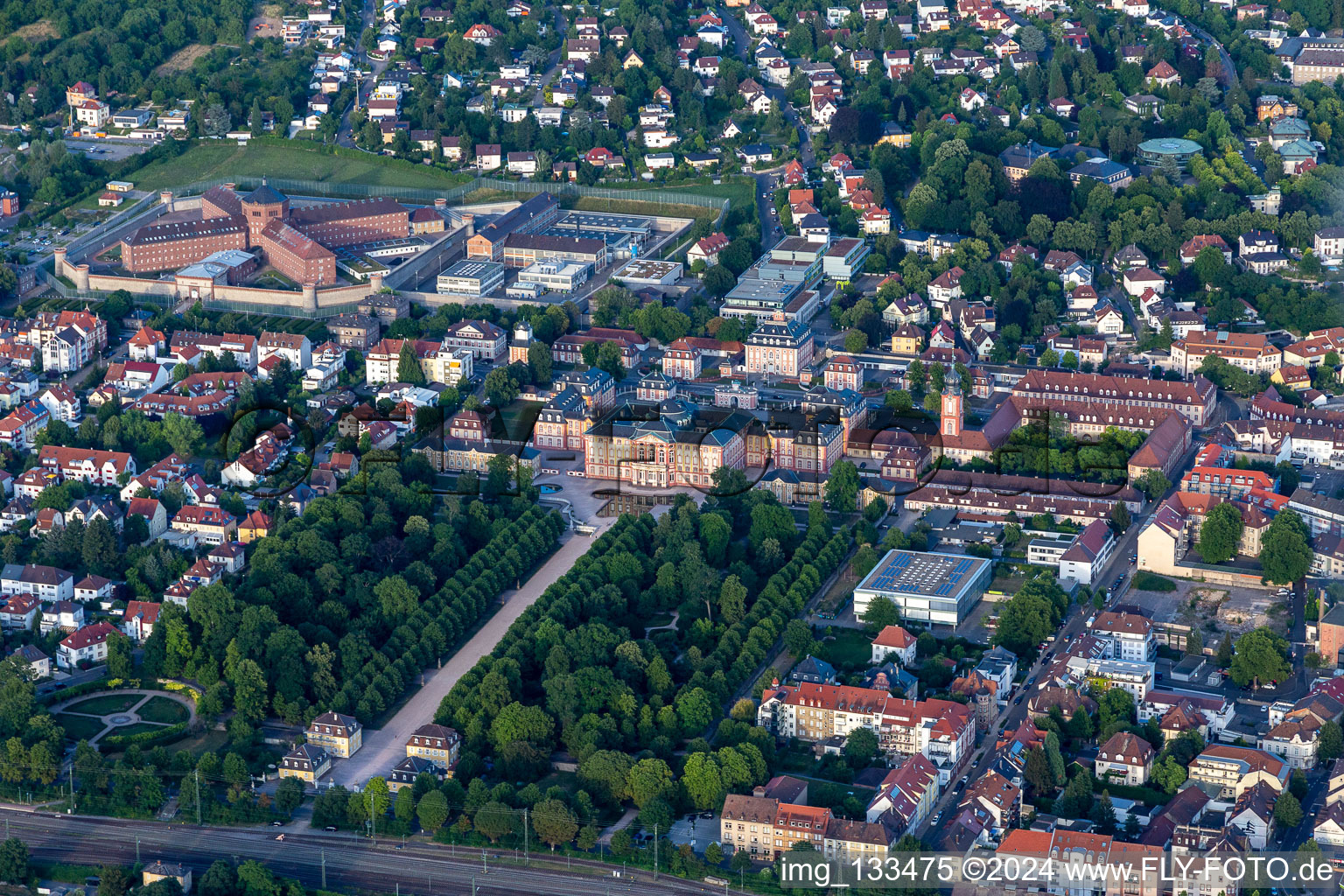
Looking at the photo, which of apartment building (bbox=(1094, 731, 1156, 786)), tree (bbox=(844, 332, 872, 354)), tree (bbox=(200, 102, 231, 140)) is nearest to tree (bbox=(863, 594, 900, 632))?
apartment building (bbox=(1094, 731, 1156, 786))

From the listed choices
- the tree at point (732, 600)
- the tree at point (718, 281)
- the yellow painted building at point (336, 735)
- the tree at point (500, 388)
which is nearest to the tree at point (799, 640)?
the tree at point (732, 600)

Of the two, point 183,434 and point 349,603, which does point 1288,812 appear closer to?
point 349,603

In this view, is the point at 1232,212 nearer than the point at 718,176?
Yes

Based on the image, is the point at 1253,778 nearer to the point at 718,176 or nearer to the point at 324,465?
the point at 324,465

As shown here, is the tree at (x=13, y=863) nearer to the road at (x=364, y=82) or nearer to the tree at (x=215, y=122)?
the road at (x=364, y=82)

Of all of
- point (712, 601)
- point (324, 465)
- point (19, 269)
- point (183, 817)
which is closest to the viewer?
point (183, 817)

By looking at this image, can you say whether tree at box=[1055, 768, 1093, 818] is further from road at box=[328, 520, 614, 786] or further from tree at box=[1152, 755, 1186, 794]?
road at box=[328, 520, 614, 786]

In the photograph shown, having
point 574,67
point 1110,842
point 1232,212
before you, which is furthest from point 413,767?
point 574,67
